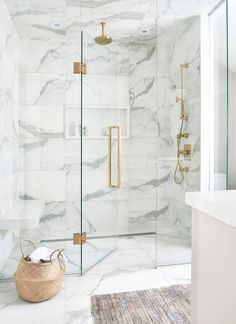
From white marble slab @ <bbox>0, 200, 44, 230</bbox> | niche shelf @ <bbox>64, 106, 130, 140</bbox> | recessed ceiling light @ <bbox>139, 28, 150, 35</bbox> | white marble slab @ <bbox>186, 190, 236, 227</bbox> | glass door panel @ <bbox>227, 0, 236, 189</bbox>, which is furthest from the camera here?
recessed ceiling light @ <bbox>139, 28, 150, 35</bbox>

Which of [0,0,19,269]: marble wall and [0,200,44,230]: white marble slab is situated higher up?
[0,0,19,269]: marble wall

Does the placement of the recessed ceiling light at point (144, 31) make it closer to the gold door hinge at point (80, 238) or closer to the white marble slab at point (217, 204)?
the gold door hinge at point (80, 238)

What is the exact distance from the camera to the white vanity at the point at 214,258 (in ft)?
2.83

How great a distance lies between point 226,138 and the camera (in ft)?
9.53

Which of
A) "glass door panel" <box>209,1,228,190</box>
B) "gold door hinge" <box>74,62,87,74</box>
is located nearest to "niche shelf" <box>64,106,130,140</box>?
"gold door hinge" <box>74,62,87,74</box>

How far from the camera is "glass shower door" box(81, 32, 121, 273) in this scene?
8.93ft

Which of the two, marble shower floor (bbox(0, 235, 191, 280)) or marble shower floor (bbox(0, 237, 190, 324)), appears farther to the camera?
marble shower floor (bbox(0, 235, 191, 280))

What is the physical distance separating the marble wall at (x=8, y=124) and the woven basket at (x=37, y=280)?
1.73ft

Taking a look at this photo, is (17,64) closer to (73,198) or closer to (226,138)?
(73,198)

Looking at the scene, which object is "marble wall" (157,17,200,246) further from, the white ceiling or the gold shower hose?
the white ceiling

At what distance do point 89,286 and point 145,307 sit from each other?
1.75 feet

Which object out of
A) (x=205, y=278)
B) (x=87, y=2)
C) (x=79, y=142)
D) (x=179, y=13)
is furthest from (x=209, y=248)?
(x=87, y=2)

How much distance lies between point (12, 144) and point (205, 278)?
2524 millimetres

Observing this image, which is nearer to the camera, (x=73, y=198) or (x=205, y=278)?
(x=205, y=278)
